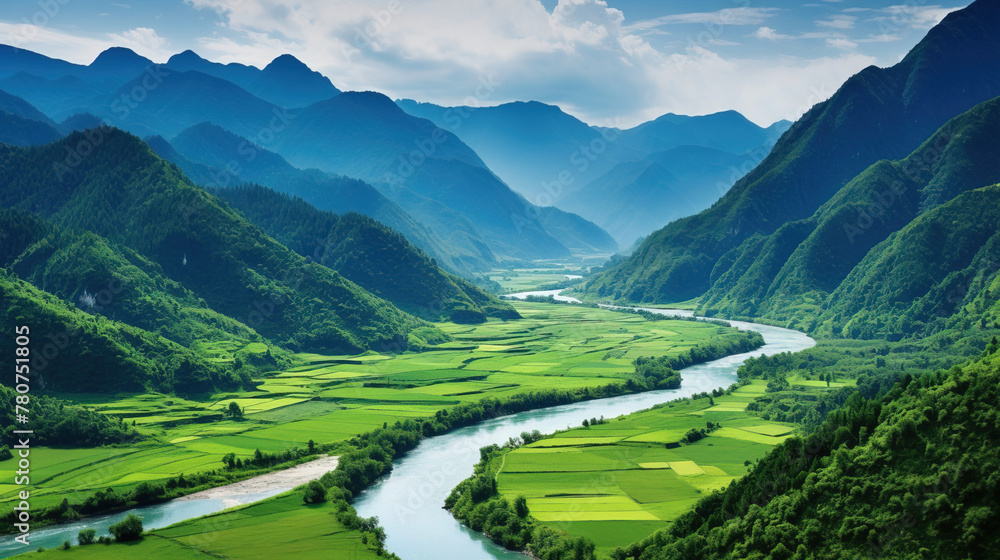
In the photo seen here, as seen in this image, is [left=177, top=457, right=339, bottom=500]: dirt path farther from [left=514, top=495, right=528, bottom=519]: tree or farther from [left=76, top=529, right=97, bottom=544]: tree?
[left=514, top=495, right=528, bottom=519]: tree

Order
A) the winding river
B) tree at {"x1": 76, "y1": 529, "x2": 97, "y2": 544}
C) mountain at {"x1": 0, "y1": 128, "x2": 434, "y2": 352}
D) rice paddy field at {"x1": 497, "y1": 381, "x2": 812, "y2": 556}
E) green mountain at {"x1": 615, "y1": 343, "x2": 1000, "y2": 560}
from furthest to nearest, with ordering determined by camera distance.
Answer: mountain at {"x1": 0, "y1": 128, "x2": 434, "y2": 352}, rice paddy field at {"x1": 497, "y1": 381, "x2": 812, "y2": 556}, the winding river, tree at {"x1": 76, "y1": 529, "x2": 97, "y2": 544}, green mountain at {"x1": 615, "y1": 343, "x2": 1000, "y2": 560}

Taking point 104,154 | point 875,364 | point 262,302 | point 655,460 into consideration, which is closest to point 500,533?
point 655,460

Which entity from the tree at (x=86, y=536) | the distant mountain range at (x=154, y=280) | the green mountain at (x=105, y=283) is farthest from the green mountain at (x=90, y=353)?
the tree at (x=86, y=536)

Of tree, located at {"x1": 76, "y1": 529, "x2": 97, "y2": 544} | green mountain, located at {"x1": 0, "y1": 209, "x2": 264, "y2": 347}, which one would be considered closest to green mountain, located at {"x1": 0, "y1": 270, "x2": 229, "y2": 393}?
green mountain, located at {"x1": 0, "y1": 209, "x2": 264, "y2": 347}

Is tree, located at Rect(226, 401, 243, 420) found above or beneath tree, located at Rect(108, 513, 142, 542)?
above

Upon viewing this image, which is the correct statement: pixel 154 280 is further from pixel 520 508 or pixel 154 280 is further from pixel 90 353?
pixel 520 508

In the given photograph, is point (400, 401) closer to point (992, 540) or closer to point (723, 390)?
point (723, 390)

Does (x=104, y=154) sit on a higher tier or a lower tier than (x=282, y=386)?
higher
